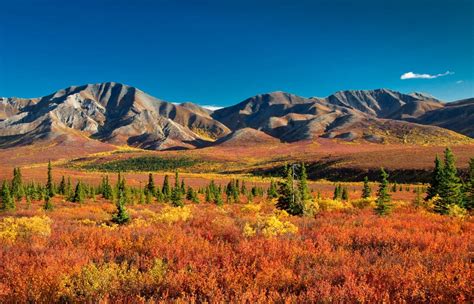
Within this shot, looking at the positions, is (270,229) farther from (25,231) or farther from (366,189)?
(366,189)

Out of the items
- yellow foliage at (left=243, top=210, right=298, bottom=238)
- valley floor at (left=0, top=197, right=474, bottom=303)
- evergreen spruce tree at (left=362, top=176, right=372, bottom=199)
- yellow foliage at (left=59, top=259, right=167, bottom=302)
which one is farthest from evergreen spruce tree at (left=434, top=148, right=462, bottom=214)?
yellow foliage at (left=59, top=259, right=167, bottom=302)

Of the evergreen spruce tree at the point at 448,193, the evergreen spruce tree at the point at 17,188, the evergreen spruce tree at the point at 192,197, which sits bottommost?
the evergreen spruce tree at the point at 192,197

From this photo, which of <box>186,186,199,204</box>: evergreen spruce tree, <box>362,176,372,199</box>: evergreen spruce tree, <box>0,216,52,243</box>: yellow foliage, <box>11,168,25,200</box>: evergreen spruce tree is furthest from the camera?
<box>186,186,199,204</box>: evergreen spruce tree

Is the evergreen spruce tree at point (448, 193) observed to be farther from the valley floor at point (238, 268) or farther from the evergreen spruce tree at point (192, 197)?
the evergreen spruce tree at point (192, 197)

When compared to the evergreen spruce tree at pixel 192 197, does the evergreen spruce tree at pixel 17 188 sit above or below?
above

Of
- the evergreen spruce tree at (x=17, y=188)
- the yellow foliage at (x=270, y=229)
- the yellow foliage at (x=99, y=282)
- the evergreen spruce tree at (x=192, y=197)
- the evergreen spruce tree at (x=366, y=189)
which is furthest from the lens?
the evergreen spruce tree at (x=192, y=197)

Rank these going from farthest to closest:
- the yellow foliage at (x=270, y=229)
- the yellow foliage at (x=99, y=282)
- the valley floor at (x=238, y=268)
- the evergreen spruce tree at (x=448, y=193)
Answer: the evergreen spruce tree at (x=448, y=193), the yellow foliage at (x=270, y=229), the yellow foliage at (x=99, y=282), the valley floor at (x=238, y=268)

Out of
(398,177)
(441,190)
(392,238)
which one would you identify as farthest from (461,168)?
(392,238)

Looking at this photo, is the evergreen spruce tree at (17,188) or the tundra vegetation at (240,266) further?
the evergreen spruce tree at (17,188)

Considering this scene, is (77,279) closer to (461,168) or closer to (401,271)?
(401,271)

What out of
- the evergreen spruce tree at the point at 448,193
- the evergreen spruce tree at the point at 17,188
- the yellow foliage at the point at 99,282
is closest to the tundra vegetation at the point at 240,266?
the yellow foliage at the point at 99,282

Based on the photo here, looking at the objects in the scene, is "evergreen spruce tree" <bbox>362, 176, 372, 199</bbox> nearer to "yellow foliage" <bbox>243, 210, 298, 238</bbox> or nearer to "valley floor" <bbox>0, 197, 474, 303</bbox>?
"valley floor" <bbox>0, 197, 474, 303</bbox>

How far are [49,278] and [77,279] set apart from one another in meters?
0.45

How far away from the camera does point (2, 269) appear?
6.34m
